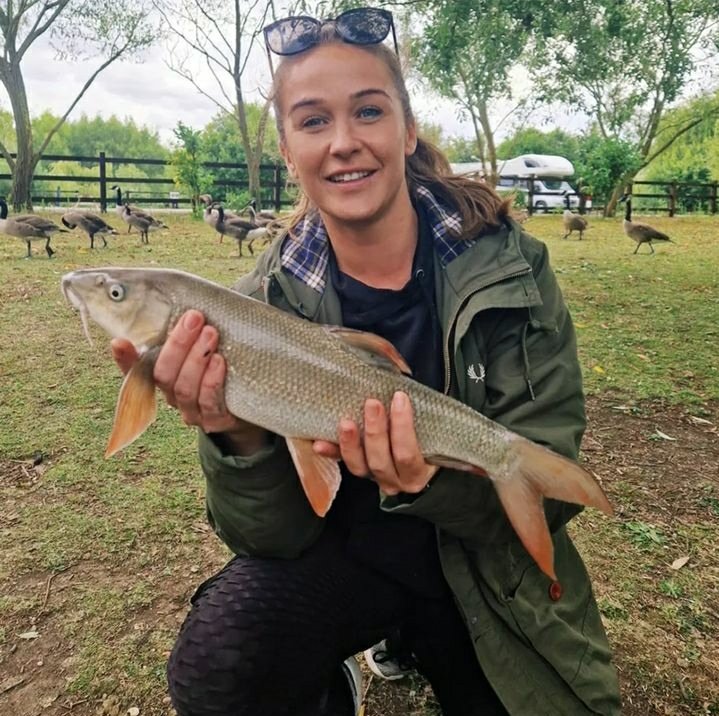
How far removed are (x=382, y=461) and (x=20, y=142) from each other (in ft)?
63.3

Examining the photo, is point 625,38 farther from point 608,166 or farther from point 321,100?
point 608,166

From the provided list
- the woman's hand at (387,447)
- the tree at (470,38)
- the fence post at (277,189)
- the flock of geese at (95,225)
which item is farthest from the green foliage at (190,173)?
the woman's hand at (387,447)

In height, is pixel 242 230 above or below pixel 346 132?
below

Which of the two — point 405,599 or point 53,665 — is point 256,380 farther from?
point 53,665

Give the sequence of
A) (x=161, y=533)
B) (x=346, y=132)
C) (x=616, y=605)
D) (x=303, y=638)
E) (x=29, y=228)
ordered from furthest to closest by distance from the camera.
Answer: (x=29, y=228) → (x=161, y=533) → (x=616, y=605) → (x=346, y=132) → (x=303, y=638)

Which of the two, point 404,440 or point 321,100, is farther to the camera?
point 321,100

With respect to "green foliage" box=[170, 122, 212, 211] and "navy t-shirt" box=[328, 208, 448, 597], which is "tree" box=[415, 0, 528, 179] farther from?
"green foliage" box=[170, 122, 212, 211]

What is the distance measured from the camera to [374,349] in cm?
157

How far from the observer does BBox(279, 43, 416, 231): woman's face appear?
1834 millimetres

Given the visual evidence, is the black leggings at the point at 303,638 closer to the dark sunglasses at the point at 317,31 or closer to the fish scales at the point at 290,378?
the fish scales at the point at 290,378

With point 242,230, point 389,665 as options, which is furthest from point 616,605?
point 242,230

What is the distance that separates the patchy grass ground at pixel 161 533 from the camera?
2084 millimetres

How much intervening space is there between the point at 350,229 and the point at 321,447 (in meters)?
0.64

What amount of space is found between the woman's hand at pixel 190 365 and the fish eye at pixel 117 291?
0.29 ft
